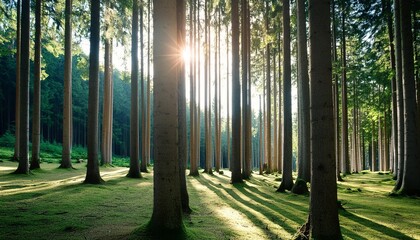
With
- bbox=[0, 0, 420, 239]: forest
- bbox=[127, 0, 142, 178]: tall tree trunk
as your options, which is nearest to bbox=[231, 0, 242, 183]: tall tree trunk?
bbox=[0, 0, 420, 239]: forest

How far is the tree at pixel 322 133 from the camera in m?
4.06

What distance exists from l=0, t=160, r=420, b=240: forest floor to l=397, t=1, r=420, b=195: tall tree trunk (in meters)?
0.77

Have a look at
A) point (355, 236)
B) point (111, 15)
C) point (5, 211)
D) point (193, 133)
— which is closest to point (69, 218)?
point (5, 211)

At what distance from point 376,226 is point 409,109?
5657mm

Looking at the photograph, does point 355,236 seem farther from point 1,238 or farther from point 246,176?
point 246,176

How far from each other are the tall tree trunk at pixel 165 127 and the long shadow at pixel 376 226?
3875 mm

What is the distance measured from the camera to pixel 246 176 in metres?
16.3

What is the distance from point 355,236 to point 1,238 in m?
5.62

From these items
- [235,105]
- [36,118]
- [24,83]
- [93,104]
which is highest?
[24,83]

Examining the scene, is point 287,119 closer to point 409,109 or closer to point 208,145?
point 409,109

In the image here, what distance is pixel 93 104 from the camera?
11.5 meters

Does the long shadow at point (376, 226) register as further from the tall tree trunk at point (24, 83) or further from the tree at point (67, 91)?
the tree at point (67, 91)

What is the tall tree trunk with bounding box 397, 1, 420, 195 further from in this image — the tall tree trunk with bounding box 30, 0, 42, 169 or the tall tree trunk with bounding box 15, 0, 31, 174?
the tall tree trunk with bounding box 30, 0, 42, 169

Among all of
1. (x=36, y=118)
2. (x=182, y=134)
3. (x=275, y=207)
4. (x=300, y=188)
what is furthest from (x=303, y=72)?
Result: (x=36, y=118)
